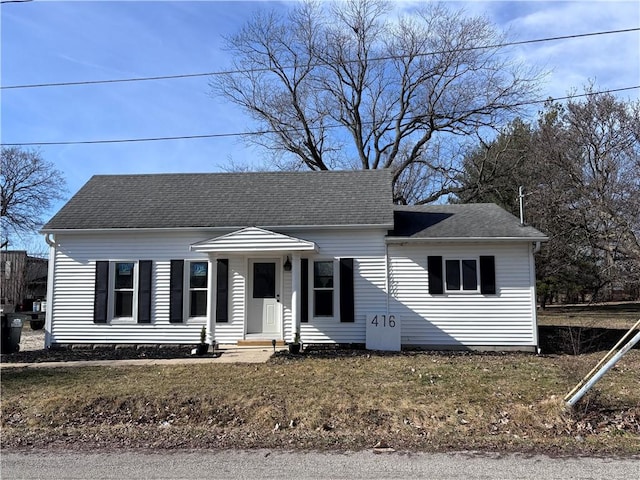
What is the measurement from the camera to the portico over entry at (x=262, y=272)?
1287cm

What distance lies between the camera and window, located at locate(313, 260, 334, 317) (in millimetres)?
13776

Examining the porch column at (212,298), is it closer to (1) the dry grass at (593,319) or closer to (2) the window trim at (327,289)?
(2) the window trim at (327,289)

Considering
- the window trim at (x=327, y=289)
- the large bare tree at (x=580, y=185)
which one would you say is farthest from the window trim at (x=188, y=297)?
the large bare tree at (x=580, y=185)

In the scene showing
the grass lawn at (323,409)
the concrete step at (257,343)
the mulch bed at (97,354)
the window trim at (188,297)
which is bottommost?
the grass lawn at (323,409)

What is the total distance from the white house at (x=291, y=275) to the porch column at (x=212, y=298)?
0.09 ft

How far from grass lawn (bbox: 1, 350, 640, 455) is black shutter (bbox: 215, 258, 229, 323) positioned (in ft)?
12.4

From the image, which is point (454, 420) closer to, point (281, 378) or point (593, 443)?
point (593, 443)

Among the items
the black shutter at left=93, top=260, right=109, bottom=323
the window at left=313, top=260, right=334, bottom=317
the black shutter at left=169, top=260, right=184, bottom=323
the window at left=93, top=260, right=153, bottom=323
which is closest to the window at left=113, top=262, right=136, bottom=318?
the window at left=93, top=260, right=153, bottom=323

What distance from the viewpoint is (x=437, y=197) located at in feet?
101

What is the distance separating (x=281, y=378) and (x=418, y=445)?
3.71m

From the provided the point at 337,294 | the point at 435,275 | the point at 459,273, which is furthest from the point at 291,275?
the point at 459,273

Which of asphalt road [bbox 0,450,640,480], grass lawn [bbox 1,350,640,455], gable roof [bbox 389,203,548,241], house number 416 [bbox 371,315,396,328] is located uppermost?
gable roof [bbox 389,203,548,241]

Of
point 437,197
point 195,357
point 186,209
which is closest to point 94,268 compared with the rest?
point 186,209

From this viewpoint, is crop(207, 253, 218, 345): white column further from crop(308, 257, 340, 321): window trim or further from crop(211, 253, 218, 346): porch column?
crop(308, 257, 340, 321): window trim
